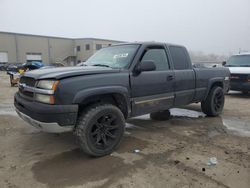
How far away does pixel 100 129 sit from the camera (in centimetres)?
368

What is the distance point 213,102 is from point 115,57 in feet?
10.8

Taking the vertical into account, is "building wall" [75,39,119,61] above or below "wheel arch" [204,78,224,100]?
above

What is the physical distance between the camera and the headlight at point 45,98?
3.20 m

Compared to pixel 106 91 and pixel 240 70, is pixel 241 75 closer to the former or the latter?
pixel 240 70

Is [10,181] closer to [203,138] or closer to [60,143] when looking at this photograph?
[60,143]

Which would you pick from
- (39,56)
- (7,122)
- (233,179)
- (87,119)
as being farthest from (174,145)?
(39,56)

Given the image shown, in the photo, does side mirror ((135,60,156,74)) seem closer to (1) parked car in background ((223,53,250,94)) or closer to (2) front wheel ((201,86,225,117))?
(2) front wheel ((201,86,225,117))

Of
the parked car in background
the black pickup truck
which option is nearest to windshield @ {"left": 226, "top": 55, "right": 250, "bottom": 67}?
the parked car in background

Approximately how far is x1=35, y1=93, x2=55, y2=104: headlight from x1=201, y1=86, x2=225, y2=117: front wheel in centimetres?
436

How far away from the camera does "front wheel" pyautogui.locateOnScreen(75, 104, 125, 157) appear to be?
11.2ft

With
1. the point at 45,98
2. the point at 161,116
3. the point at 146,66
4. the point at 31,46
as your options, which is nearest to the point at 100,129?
the point at 45,98

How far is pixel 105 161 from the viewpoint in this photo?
3.53 m

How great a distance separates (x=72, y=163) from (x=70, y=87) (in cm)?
117

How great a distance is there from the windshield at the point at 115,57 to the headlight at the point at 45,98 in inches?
56.3
